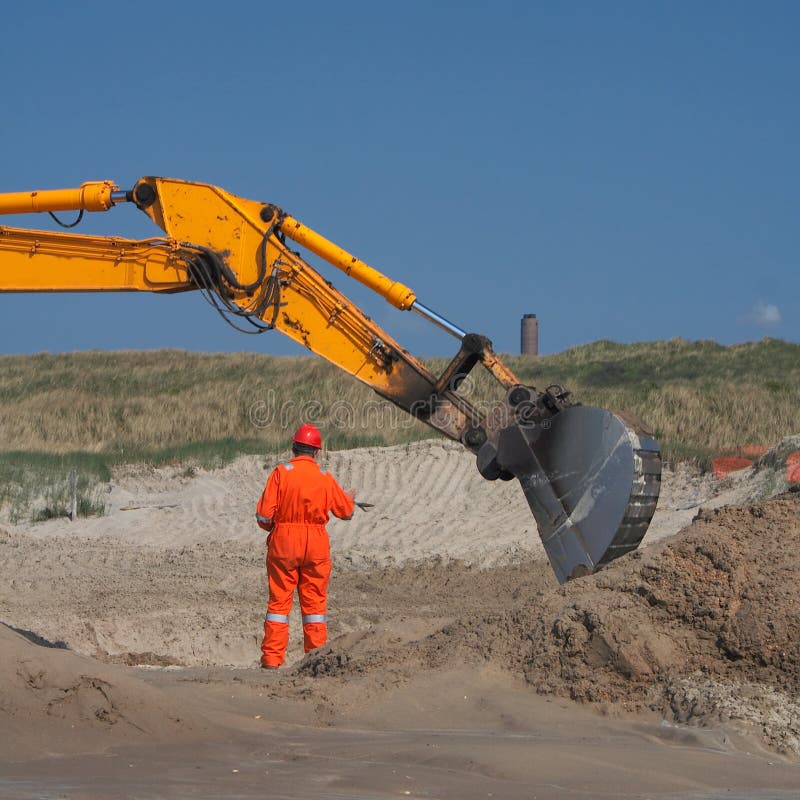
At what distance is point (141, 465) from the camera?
19.9 metres

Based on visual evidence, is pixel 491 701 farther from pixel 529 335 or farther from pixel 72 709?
pixel 529 335

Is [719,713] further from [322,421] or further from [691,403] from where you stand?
[322,421]

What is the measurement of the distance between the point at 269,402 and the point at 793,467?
1440cm

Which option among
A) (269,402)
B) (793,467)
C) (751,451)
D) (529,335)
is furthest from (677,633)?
(529,335)

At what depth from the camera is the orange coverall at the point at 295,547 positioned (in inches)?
311

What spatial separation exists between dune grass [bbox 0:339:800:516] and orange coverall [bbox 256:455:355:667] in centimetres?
638

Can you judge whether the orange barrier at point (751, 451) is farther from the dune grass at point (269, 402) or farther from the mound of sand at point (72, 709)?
the mound of sand at point (72, 709)

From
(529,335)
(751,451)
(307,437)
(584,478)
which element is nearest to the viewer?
(584,478)

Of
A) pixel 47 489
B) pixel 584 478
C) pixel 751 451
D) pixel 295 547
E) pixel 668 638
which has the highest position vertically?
pixel 751 451

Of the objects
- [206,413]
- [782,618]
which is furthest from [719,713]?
[206,413]

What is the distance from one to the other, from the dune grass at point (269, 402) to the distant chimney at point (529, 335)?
221 inches

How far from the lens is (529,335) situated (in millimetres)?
42750

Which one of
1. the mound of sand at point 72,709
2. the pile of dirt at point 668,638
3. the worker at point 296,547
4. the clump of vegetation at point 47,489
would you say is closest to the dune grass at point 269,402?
the clump of vegetation at point 47,489

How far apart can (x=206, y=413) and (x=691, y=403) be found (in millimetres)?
9696
